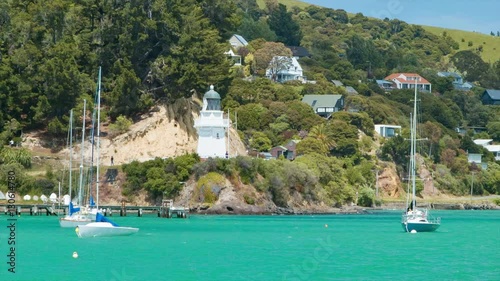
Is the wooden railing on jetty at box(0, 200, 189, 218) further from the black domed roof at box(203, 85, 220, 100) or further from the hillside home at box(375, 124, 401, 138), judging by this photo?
the hillside home at box(375, 124, 401, 138)

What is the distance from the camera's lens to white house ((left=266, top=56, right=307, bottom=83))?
171 m

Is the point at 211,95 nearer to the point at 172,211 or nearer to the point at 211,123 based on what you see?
the point at 211,123

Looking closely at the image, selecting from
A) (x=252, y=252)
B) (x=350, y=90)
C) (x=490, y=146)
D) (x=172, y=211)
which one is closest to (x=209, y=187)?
(x=172, y=211)

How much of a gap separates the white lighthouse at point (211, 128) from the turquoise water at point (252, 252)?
18.6m

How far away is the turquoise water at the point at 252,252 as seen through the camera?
176 feet

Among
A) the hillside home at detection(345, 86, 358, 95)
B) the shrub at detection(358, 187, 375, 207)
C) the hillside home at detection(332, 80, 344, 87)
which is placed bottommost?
the shrub at detection(358, 187, 375, 207)

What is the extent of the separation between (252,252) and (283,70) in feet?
359

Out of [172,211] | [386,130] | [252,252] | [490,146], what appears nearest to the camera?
[252,252]

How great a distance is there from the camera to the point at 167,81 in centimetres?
11544

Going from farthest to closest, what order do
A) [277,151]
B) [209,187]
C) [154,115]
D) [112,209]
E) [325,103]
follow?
[325,103], [277,151], [154,115], [209,187], [112,209]

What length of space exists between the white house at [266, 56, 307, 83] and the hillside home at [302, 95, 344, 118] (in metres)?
13.2

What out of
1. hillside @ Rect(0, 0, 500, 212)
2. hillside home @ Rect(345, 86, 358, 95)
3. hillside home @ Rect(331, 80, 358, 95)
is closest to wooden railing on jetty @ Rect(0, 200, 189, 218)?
hillside @ Rect(0, 0, 500, 212)

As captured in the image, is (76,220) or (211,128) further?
(211,128)

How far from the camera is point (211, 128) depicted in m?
113
